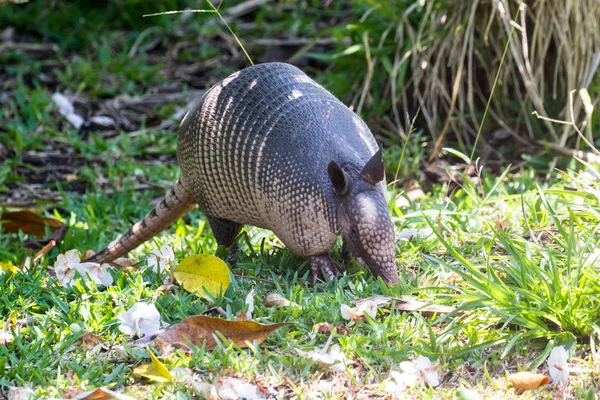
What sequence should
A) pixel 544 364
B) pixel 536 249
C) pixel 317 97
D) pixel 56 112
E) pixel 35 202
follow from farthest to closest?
pixel 56 112, pixel 35 202, pixel 317 97, pixel 536 249, pixel 544 364

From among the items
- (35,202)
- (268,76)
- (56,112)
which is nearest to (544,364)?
(268,76)

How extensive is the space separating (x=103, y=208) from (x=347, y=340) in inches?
120

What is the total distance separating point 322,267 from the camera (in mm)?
3996

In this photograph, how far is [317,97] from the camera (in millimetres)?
4152

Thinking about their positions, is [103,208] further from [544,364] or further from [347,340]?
[544,364]

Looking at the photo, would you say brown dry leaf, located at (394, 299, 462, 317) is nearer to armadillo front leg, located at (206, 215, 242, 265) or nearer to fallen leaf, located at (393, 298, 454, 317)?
fallen leaf, located at (393, 298, 454, 317)

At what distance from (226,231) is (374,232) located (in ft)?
3.74

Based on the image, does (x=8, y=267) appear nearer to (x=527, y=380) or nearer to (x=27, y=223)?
(x=27, y=223)

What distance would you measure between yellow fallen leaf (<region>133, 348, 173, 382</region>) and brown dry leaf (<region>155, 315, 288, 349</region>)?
0.18 metres

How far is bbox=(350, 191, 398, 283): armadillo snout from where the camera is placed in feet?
11.8

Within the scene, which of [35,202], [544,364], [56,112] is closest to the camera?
[544,364]

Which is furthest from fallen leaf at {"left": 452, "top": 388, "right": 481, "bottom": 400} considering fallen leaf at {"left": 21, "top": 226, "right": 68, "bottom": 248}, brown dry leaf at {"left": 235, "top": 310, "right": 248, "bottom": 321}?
A: fallen leaf at {"left": 21, "top": 226, "right": 68, "bottom": 248}

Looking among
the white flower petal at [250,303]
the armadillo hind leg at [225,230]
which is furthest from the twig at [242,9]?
the white flower petal at [250,303]

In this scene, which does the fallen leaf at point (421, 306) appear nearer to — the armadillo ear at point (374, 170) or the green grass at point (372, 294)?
the green grass at point (372, 294)
